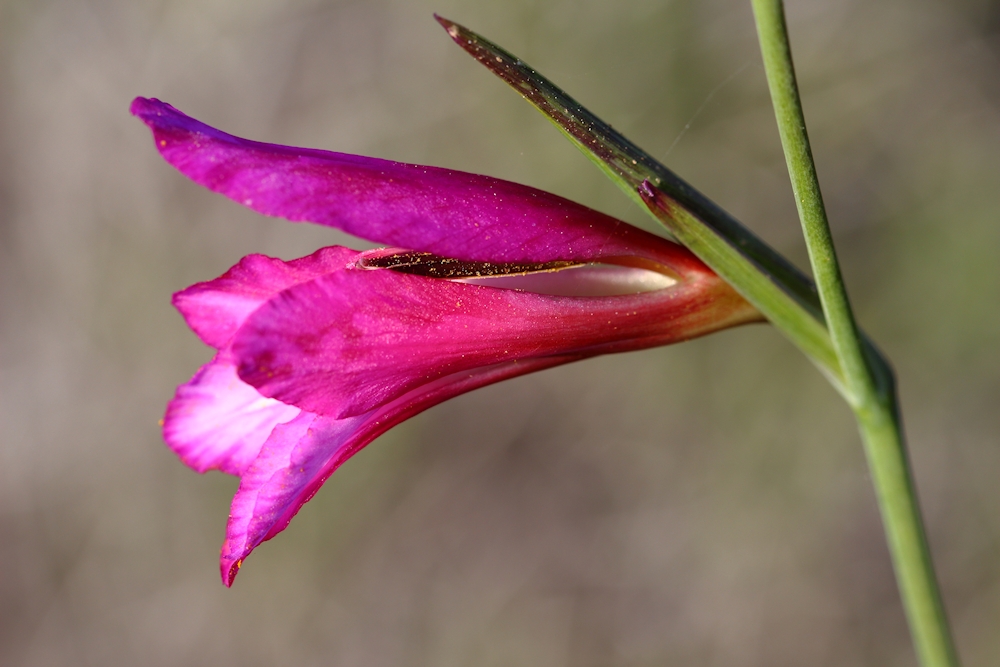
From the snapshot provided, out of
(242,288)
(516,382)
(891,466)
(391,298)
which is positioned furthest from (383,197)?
(516,382)

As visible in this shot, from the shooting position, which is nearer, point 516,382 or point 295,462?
point 295,462

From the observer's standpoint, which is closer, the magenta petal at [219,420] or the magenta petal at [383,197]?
the magenta petal at [383,197]

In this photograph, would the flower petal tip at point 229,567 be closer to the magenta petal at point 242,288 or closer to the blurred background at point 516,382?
the magenta petal at point 242,288

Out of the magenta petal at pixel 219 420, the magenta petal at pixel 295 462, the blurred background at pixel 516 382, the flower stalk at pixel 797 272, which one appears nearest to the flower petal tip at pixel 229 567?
the magenta petal at pixel 295 462

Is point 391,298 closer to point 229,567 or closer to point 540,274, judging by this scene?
point 540,274

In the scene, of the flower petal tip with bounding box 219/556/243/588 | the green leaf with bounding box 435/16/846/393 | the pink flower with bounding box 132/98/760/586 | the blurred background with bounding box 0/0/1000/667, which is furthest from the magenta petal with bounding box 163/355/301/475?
the blurred background with bounding box 0/0/1000/667

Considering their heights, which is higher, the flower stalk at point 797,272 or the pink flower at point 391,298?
the flower stalk at point 797,272

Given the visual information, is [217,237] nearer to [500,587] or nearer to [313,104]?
[313,104]

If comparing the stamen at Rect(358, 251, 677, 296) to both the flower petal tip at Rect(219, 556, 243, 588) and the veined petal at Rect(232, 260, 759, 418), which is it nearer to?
the veined petal at Rect(232, 260, 759, 418)
